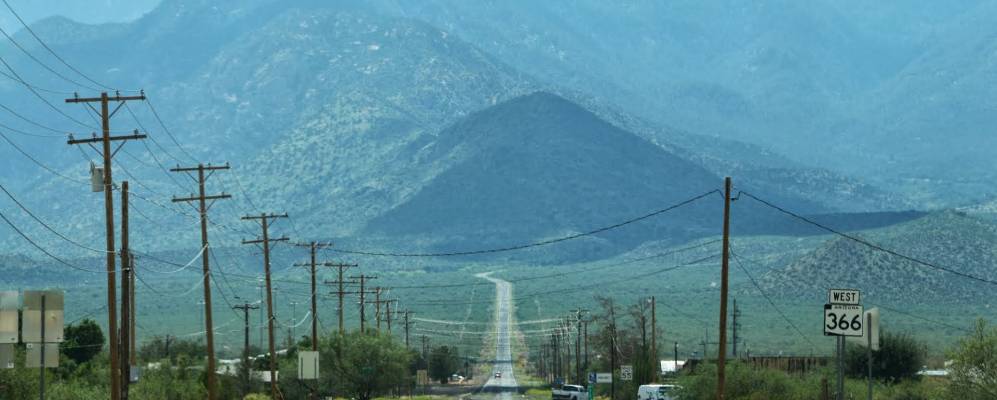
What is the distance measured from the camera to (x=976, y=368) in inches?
1743

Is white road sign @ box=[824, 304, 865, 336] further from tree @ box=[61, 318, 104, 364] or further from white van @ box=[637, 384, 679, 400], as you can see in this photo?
tree @ box=[61, 318, 104, 364]

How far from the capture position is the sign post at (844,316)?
31828mm

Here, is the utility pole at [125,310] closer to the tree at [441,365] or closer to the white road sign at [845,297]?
the white road sign at [845,297]

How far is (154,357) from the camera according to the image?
386 feet

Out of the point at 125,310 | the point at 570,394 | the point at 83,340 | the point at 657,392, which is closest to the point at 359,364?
the point at 570,394

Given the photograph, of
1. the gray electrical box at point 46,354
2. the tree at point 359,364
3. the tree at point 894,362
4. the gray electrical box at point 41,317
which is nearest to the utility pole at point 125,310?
the gray electrical box at point 41,317

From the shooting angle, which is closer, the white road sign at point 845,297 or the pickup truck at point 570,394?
the white road sign at point 845,297

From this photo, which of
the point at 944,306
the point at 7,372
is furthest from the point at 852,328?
the point at 944,306

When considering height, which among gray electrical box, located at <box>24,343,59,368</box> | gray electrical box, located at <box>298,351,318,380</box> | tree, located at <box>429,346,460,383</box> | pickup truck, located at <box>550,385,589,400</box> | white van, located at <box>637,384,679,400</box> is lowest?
tree, located at <box>429,346,460,383</box>

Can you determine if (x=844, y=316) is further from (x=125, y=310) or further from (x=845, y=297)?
(x=125, y=310)

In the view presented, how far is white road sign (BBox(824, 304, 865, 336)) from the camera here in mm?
31781

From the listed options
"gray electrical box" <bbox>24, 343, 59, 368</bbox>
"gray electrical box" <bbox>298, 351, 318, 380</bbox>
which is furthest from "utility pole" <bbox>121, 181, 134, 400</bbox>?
"gray electrical box" <bbox>298, 351, 318, 380</bbox>

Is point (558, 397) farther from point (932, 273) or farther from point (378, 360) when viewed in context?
point (932, 273)

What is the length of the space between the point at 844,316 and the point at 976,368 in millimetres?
13854
